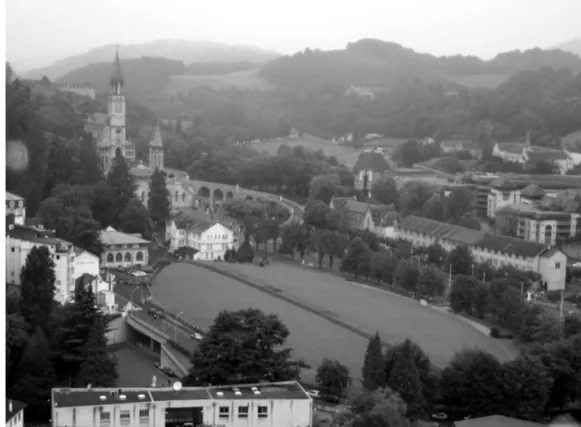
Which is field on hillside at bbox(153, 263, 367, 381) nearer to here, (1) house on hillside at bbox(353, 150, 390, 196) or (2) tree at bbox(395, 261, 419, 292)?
(2) tree at bbox(395, 261, 419, 292)

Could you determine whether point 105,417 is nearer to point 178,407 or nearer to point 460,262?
point 178,407

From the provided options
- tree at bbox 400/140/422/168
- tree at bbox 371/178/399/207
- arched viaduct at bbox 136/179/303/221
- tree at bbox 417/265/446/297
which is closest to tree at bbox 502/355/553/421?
tree at bbox 417/265/446/297

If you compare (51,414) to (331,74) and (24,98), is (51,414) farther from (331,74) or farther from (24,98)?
(331,74)

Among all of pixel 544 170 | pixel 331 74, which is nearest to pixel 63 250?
pixel 544 170

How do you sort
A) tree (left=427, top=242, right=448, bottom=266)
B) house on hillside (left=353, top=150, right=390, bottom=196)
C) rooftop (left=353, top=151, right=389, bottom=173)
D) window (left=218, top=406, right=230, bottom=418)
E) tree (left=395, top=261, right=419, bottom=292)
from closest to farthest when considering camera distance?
window (left=218, top=406, right=230, bottom=418) → tree (left=395, top=261, right=419, bottom=292) → tree (left=427, top=242, right=448, bottom=266) → house on hillside (left=353, top=150, right=390, bottom=196) → rooftop (left=353, top=151, right=389, bottom=173)

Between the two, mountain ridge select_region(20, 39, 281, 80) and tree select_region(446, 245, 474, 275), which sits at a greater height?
mountain ridge select_region(20, 39, 281, 80)

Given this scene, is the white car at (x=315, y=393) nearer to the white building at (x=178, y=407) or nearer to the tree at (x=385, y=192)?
the white building at (x=178, y=407)
